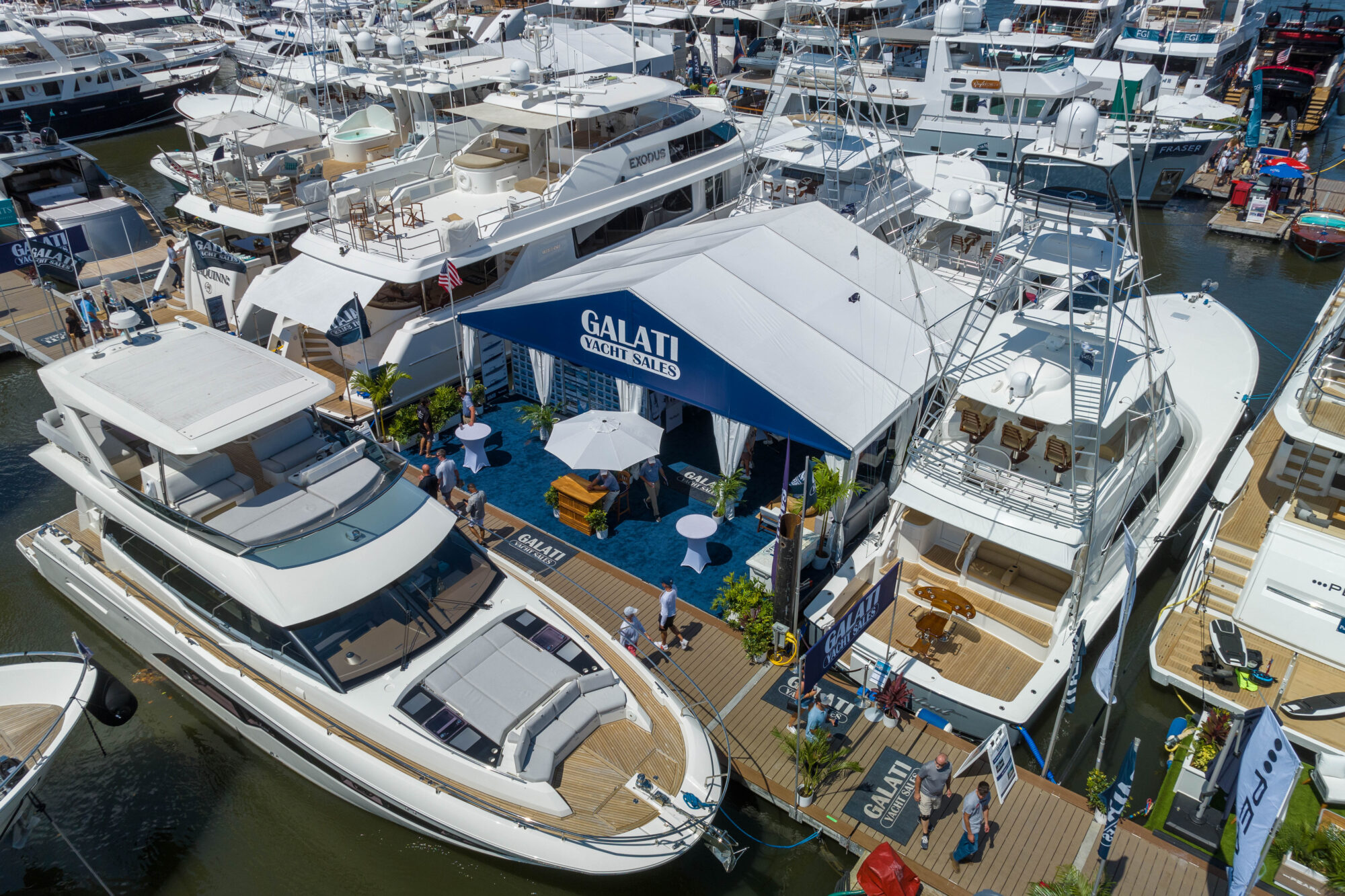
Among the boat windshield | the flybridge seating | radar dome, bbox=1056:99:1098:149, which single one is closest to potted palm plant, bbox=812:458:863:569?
the flybridge seating

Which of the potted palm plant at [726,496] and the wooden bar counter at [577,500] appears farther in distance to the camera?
the potted palm plant at [726,496]

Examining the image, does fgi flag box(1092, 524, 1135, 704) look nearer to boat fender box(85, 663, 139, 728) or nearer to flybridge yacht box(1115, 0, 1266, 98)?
boat fender box(85, 663, 139, 728)

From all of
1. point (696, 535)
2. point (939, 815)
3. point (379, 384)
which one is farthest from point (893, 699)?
point (379, 384)

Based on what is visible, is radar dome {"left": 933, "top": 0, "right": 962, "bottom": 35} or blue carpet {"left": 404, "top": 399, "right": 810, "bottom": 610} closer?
blue carpet {"left": 404, "top": 399, "right": 810, "bottom": 610}

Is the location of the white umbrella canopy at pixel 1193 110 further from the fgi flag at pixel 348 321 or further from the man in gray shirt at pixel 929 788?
the man in gray shirt at pixel 929 788

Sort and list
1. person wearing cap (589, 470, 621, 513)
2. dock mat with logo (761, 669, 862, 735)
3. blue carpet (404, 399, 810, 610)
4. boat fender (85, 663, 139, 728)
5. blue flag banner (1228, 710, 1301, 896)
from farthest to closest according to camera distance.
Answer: person wearing cap (589, 470, 621, 513)
blue carpet (404, 399, 810, 610)
dock mat with logo (761, 669, 862, 735)
boat fender (85, 663, 139, 728)
blue flag banner (1228, 710, 1301, 896)

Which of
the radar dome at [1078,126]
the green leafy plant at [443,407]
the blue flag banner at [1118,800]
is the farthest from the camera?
the green leafy plant at [443,407]

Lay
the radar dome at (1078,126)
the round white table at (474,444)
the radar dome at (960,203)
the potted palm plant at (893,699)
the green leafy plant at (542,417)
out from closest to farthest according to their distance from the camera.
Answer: the potted palm plant at (893,699) < the radar dome at (1078,126) < the round white table at (474,444) < the green leafy plant at (542,417) < the radar dome at (960,203)

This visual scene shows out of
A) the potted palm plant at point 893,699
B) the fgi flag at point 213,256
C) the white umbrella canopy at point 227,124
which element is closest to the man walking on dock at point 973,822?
the potted palm plant at point 893,699
